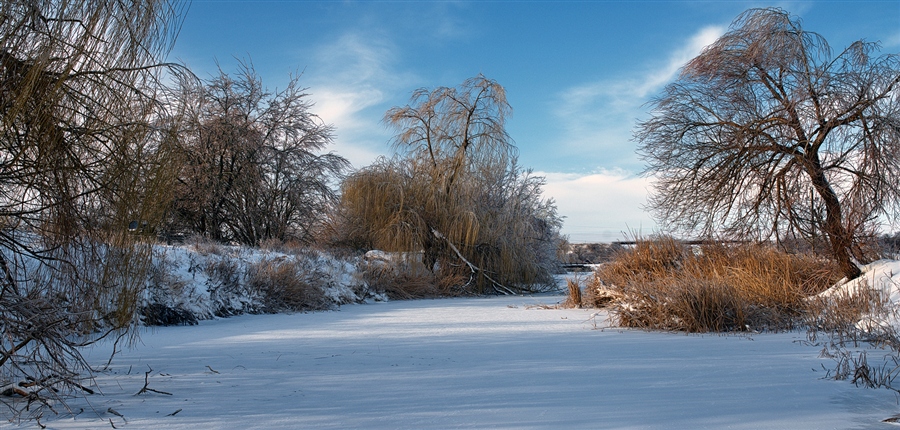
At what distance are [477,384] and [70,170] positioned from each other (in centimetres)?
263

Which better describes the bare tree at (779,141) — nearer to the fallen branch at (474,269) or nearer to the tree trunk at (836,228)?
the tree trunk at (836,228)

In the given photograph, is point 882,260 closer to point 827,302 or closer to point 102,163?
point 827,302

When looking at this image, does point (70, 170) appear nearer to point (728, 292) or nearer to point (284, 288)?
point (728, 292)

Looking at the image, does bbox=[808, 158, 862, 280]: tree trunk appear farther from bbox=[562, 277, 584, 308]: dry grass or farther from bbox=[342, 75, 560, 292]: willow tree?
bbox=[342, 75, 560, 292]: willow tree

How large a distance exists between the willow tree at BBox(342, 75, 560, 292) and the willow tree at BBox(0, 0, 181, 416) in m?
10.9

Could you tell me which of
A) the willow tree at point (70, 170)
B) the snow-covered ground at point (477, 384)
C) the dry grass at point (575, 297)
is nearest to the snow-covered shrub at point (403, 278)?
the dry grass at point (575, 297)

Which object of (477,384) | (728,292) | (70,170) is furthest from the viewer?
(728,292)

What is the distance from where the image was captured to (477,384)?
12.6ft

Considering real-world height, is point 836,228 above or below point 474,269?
above

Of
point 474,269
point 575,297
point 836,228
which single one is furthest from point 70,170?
point 474,269

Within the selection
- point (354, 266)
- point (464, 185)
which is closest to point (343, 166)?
point (464, 185)

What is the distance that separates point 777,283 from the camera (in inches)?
301

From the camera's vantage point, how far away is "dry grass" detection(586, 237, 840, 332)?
678 cm

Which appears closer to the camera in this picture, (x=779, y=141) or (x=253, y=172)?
(x=779, y=141)
